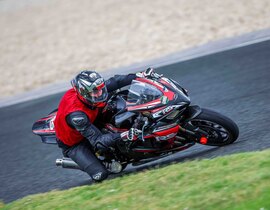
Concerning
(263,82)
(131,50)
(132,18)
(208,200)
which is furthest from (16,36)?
(208,200)

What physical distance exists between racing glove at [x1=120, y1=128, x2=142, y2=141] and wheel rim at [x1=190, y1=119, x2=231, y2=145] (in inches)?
26.7

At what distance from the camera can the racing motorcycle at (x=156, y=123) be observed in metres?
6.96

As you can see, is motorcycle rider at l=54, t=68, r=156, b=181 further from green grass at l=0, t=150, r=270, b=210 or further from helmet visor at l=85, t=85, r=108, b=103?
green grass at l=0, t=150, r=270, b=210

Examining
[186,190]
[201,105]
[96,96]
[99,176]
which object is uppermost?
[96,96]

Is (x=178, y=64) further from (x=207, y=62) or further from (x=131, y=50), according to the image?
(x=131, y=50)

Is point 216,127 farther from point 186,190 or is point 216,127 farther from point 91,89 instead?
point 186,190

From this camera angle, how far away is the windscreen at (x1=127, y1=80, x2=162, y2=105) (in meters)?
6.97

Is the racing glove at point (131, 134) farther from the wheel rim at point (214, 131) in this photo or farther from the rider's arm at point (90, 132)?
the wheel rim at point (214, 131)

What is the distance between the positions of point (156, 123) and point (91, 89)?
88 centimetres

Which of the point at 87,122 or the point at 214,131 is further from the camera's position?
the point at 214,131

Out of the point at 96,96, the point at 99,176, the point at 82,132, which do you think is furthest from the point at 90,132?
the point at 99,176

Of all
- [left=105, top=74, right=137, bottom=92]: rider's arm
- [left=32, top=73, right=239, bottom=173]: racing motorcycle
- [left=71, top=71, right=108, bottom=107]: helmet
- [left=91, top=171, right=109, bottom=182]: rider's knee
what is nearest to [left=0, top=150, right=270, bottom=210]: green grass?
[left=91, top=171, right=109, bottom=182]: rider's knee

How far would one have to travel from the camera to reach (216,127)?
23.6 feet

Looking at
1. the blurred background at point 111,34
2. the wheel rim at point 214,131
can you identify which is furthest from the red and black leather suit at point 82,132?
the blurred background at point 111,34
